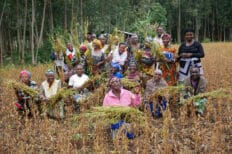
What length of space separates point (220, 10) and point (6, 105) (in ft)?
108

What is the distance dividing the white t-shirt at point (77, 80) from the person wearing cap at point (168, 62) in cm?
143

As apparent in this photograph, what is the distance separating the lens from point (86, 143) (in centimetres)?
505

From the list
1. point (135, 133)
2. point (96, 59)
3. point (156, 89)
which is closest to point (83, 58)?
point (96, 59)

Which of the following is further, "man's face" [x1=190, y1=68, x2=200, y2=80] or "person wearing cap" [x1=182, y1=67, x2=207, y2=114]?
"man's face" [x1=190, y1=68, x2=200, y2=80]

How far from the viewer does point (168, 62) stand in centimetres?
687

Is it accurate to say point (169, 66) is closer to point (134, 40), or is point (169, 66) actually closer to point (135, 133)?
point (134, 40)

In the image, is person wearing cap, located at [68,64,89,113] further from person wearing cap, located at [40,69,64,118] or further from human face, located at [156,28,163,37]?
human face, located at [156,28,163,37]

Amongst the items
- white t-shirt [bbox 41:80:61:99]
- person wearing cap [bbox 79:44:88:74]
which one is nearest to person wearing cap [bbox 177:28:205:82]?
person wearing cap [bbox 79:44:88:74]

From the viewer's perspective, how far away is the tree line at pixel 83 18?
60.7ft

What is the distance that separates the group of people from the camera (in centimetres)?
620

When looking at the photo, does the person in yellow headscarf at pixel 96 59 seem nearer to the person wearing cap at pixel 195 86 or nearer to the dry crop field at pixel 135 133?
the dry crop field at pixel 135 133

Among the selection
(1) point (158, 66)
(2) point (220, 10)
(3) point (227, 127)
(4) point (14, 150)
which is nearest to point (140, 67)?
(1) point (158, 66)

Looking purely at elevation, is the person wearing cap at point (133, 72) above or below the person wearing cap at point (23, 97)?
above

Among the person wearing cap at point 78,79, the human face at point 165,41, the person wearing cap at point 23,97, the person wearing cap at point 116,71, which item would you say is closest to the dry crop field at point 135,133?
the person wearing cap at point 23,97
